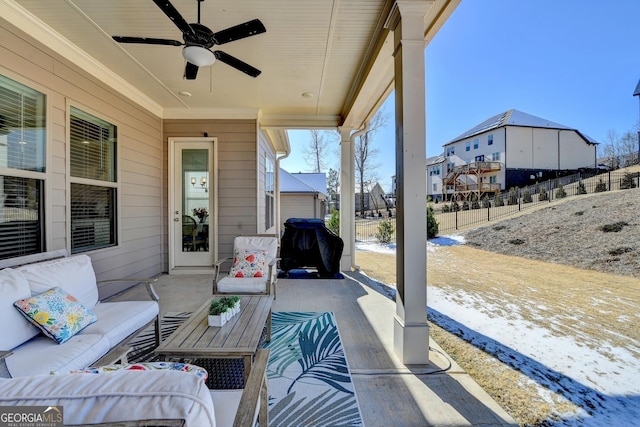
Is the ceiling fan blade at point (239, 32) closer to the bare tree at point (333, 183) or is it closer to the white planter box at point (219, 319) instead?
the white planter box at point (219, 319)

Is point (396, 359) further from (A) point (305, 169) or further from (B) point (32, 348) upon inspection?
(A) point (305, 169)

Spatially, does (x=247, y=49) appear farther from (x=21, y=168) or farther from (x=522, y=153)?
(x=522, y=153)

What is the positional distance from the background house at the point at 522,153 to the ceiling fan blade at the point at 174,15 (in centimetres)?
2256

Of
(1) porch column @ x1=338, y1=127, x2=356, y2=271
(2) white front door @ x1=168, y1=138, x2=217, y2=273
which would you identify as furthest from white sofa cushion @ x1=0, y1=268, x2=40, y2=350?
(1) porch column @ x1=338, y1=127, x2=356, y2=271

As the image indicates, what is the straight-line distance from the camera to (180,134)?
5348 millimetres

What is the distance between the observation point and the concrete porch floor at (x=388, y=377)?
1781 millimetres

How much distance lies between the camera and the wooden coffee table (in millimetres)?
1760

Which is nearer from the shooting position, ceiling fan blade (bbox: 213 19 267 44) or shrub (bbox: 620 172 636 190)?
ceiling fan blade (bbox: 213 19 267 44)

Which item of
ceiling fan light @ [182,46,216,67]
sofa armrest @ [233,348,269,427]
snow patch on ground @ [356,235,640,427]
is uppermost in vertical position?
ceiling fan light @ [182,46,216,67]

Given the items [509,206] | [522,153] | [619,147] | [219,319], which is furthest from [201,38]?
[619,147]

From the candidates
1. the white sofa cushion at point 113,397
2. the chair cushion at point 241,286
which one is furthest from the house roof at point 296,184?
the white sofa cushion at point 113,397

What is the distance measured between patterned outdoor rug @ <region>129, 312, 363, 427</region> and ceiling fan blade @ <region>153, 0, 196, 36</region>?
2.82 metres

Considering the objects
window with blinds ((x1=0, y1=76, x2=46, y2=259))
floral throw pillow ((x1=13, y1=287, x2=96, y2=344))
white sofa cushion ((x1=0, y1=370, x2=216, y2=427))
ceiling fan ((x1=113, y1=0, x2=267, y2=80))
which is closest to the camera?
white sofa cushion ((x1=0, y1=370, x2=216, y2=427))

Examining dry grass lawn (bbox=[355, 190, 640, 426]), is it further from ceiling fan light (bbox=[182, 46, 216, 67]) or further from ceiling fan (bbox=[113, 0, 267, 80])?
ceiling fan light (bbox=[182, 46, 216, 67])
